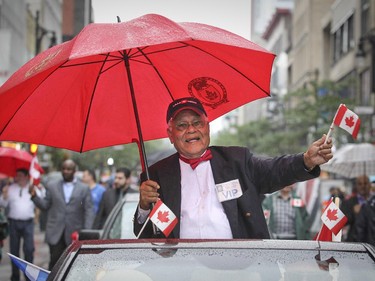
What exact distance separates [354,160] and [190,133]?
44.5ft

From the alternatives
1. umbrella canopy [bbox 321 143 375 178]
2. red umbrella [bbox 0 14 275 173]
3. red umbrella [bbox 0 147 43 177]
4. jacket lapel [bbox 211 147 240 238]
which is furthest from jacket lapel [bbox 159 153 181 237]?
umbrella canopy [bbox 321 143 375 178]

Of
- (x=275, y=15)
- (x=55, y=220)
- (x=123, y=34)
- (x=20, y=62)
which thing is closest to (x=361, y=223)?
(x=55, y=220)

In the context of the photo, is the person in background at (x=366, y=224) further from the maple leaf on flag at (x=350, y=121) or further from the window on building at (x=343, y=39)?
the window on building at (x=343, y=39)

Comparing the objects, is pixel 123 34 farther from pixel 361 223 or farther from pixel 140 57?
pixel 361 223

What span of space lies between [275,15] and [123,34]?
354 feet

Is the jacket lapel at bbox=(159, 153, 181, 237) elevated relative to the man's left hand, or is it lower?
lower

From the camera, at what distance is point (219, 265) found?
4328mm

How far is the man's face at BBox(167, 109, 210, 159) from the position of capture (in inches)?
231

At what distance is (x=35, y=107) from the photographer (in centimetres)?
638

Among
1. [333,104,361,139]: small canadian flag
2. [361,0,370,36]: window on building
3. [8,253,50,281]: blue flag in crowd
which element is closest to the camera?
[8,253,50,281]: blue flag in crowd

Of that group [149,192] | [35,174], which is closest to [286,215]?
[35,174]

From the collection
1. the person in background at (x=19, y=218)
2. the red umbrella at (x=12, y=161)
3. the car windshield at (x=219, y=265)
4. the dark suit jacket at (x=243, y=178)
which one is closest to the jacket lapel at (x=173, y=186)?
the dark suit jacket at (x=243, y=178)

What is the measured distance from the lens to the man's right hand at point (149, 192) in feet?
18.6

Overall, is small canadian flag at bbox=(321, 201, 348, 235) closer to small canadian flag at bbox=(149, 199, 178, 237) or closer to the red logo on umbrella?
small canadian flag at bbox=(149, 199, 178, 237)
